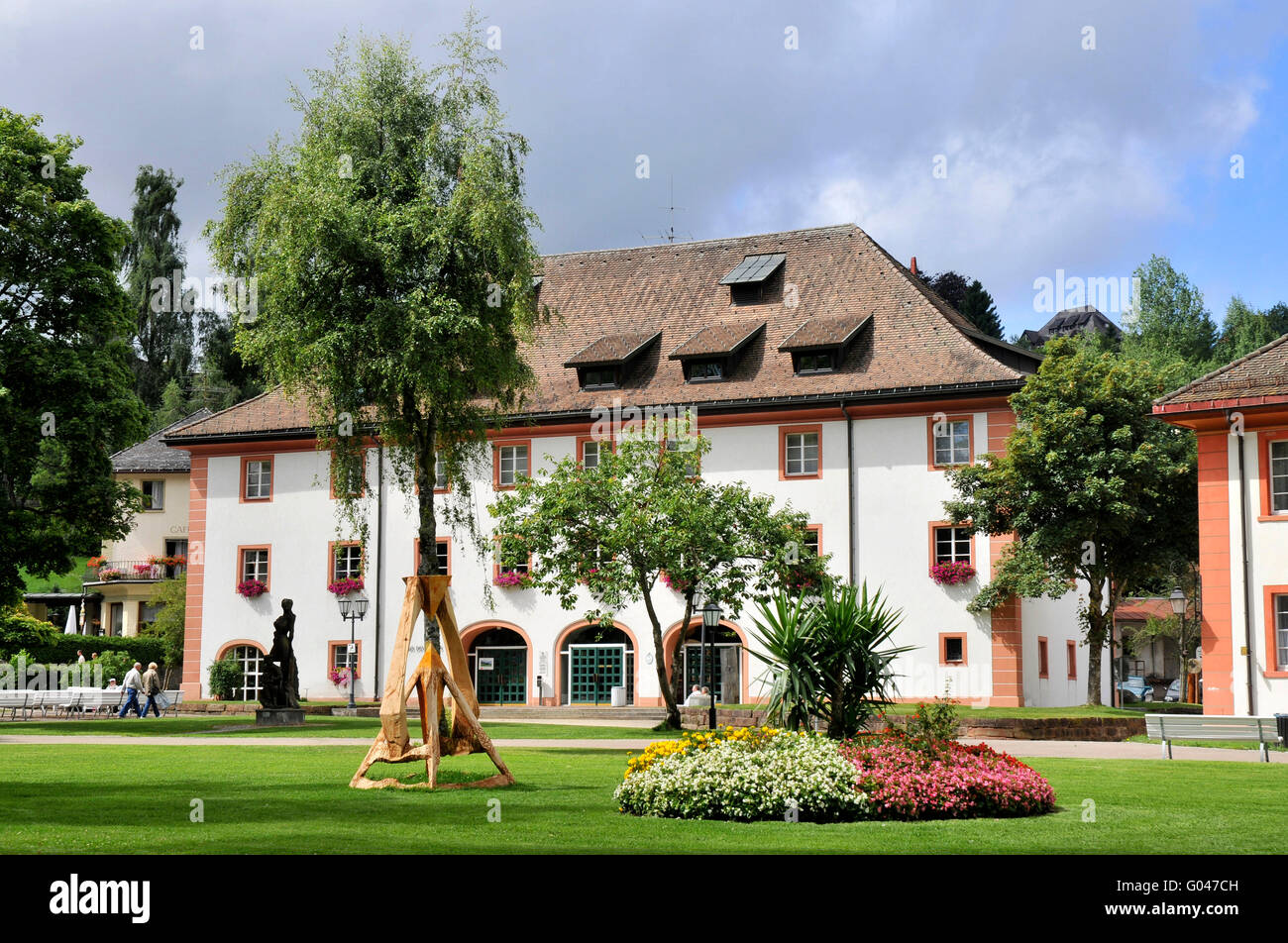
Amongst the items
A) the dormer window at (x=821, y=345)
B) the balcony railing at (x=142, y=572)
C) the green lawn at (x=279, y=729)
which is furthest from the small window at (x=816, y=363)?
the balcony railing at (x=142, y=572)

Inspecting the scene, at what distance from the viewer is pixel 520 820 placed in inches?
507

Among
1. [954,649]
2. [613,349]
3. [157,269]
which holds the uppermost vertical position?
[157,269]

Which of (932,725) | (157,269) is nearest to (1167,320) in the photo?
(157,269)

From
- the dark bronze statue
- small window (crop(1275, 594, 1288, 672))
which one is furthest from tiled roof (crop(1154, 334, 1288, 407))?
the dark bronze statue

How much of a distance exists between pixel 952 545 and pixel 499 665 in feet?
45.8

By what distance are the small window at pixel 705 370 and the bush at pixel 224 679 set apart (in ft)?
55.0

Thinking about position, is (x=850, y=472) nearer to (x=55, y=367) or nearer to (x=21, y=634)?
(x=55, y=367)

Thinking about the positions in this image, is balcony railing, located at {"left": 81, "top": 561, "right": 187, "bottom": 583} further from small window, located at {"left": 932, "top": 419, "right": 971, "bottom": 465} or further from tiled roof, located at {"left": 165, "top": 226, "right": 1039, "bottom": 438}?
small window, located at {"left": 932, "top": 419, "right": 971, "bottom": 465}

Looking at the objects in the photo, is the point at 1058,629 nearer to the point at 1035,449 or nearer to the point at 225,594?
the point at 1035,449

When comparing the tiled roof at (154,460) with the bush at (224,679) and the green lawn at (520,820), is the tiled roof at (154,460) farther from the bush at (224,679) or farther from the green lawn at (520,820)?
the green lawn at (520,820)

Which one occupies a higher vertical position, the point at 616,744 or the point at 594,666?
the point at 594,666

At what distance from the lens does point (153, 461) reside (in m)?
65.2

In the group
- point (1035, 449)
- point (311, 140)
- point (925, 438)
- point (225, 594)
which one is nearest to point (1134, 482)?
point (1035, 449)

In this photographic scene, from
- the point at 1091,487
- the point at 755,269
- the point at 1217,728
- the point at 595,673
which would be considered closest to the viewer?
the point at 1217,728
